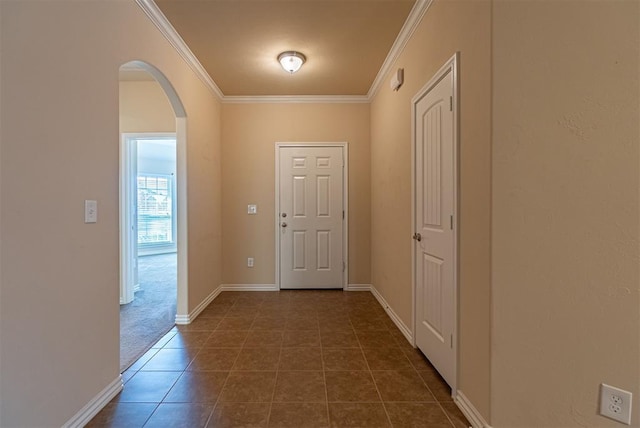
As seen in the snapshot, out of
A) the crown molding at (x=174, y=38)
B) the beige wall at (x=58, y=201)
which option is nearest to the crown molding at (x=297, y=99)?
the crown molding at (x=174, y=38)

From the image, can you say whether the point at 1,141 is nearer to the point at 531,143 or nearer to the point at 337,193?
the point at 531,143

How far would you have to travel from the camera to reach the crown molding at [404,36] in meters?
2.10

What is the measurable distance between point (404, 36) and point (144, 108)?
9.91ft

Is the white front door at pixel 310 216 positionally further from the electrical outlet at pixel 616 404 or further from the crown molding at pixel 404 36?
the electrical outlet at pixel 616 404

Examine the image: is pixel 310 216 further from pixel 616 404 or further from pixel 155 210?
pixel 155 210

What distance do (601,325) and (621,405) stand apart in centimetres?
33

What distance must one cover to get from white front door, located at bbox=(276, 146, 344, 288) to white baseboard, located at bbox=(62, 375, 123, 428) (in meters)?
2.35

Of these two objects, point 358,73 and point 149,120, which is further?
point 149,120

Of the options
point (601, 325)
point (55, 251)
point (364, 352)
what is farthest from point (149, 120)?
point (601, 325)

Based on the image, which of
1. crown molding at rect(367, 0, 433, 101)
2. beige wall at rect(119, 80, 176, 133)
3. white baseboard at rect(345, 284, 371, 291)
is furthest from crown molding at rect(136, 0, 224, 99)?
white baseboard at rect(345, 284, 371, 291)

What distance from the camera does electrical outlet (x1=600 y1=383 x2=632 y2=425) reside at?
121cm

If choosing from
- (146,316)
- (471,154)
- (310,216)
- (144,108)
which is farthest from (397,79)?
(146,316)

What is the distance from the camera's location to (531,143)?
130cm

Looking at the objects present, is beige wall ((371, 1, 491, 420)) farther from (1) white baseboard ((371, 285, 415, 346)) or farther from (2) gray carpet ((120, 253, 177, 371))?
(2) gray carpet ((120, 253, 177, 371))
